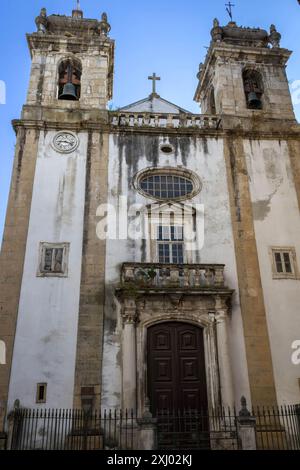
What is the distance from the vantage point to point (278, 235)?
16484 millimetres

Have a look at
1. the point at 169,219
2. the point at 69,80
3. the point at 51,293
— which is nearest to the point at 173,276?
the point at 169,219

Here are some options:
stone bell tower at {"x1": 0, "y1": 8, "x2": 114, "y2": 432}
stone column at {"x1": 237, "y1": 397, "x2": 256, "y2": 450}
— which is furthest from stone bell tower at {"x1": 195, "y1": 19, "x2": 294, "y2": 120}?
stone column at {"x1": 237, "y1": 397, "x2": 256, "y2": 450}

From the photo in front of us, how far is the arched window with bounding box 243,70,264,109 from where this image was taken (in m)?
20.4

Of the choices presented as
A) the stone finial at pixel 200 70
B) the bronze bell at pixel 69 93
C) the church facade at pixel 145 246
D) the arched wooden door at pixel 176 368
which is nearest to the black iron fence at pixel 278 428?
the church facade at pixel 145 246

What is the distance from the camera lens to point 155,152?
18078 millimetres

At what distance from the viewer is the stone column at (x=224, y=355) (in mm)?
13398

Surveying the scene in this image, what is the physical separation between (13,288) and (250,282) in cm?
790

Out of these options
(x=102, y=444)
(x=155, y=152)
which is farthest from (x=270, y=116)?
(x=102, y=444)

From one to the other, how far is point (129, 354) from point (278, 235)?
701 centimetres

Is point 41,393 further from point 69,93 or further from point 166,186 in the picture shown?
point 69,93

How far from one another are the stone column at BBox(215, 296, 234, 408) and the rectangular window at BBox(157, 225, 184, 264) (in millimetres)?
2263

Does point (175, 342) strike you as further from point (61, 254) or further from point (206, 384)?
point (61, 254)

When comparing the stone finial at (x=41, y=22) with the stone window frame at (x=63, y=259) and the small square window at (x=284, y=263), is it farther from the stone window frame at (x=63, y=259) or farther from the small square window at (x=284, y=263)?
the small square window at (x=284, y=263)

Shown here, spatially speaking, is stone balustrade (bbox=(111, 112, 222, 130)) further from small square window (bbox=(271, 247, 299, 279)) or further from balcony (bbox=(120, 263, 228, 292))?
balcony (bbox=(120, 263, 228, 292))
